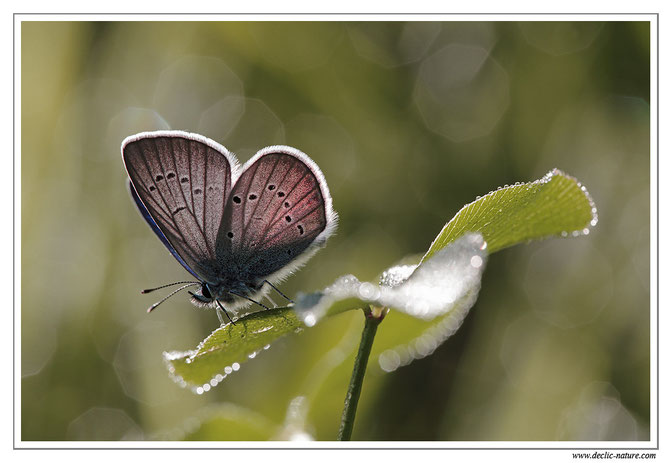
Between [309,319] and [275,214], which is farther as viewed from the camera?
[275,214]

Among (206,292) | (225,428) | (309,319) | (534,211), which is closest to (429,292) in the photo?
(309,319)

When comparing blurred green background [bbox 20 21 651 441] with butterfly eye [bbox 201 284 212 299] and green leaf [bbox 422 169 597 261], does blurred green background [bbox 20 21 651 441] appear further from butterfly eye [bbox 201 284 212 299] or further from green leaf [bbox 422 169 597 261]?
green leaf [bbox 422 169 597 261]

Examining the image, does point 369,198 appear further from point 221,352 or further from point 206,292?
point 221,352

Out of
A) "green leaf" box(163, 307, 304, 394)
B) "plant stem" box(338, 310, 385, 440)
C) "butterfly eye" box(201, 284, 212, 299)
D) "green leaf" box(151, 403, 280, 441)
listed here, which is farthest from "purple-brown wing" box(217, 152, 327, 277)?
"plant stem" box(338, 310, 385, 440)

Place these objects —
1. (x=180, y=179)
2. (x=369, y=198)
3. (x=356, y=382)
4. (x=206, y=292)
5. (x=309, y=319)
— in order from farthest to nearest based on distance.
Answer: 1. (x=369, y=198)
2. (x=206, y=292)
3. (x=180, y=179)
4. (x=356, y=382)
5. (x=309, y=319)
